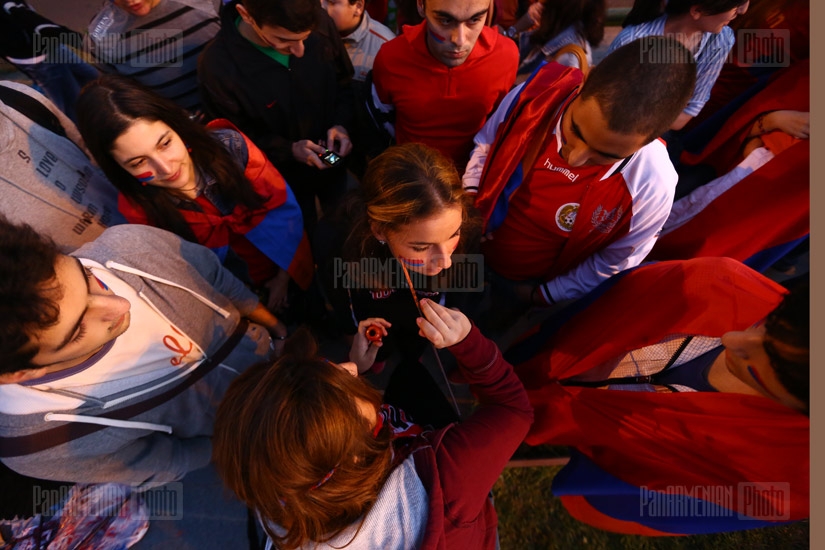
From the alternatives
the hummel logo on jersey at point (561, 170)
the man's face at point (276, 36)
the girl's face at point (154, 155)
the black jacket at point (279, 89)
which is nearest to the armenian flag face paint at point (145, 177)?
the girl's face at point (154, 155)

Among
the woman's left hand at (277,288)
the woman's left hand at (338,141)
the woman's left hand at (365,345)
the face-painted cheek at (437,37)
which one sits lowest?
the woman's left hand at (277,288)

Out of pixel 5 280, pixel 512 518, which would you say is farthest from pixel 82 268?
pixel 512 518

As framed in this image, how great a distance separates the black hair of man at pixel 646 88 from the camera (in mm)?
1371

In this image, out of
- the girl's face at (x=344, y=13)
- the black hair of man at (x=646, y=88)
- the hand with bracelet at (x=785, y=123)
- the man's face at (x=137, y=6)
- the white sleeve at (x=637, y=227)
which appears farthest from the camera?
the girl's face at (x=344, y=13)

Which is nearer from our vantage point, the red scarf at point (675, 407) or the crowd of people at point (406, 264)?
the crowd of people at point (406, 264)

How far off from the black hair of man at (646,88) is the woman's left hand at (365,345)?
1.13 metres

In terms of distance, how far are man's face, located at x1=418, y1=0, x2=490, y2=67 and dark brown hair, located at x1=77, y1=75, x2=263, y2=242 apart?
1.13 metres

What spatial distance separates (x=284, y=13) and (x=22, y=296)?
57.2 inches

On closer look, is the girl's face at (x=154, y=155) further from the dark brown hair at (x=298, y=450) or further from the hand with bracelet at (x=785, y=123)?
the hand with bracelet at (x=785, y=123)

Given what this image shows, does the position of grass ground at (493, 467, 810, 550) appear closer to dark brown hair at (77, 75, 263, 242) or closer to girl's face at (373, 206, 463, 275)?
girl's face at (373, 206, 463, 275)

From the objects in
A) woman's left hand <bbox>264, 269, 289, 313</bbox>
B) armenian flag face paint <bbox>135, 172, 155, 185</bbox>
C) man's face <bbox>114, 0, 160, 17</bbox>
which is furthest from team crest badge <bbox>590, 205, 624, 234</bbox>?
man's face <bbox>114, 0, 160, 17</bbox>

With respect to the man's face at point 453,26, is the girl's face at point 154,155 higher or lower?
lower

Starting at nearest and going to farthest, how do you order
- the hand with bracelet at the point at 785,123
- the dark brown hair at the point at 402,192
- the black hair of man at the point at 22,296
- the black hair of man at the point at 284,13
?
the black hair of man at the point at 22,296
the dark brown hair at the point at 402,192
the black hair of man at the point at 284,13
the hand with bracelet at the point at 785,123

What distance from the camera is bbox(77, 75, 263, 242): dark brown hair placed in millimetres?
1543
